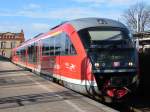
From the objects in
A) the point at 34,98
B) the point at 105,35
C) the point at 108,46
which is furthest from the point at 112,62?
the point at 34,98

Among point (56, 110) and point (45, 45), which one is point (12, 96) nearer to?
point (56, 110)

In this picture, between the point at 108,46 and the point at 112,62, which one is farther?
the point at 108,46

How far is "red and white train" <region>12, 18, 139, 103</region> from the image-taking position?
15.0m

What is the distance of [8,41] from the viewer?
430 feet

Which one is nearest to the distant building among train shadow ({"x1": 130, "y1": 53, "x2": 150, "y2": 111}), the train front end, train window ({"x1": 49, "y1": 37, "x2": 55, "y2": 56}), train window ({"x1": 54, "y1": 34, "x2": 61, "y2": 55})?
train window ({"x1": 49, "y1": 37, "x2": 55, "y2": 56})

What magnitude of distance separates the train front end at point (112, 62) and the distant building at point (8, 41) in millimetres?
111449

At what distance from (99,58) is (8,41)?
118 m

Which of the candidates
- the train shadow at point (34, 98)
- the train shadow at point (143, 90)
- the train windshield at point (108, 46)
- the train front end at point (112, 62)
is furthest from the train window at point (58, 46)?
the train shadow at point (143, 90)

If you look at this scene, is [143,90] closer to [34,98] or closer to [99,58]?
[99,58]

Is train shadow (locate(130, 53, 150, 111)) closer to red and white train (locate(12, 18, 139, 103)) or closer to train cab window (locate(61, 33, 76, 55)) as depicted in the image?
red and white train (locate(12, 18, 139, 103))

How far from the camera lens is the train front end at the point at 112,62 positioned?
15047mm

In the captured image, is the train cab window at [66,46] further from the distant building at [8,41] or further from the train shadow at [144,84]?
the distant building at [8,41]

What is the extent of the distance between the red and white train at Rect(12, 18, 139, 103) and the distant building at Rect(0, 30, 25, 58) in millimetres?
110542

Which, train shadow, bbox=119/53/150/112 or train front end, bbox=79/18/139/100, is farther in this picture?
train shadow, bbox=119/53/150/112
